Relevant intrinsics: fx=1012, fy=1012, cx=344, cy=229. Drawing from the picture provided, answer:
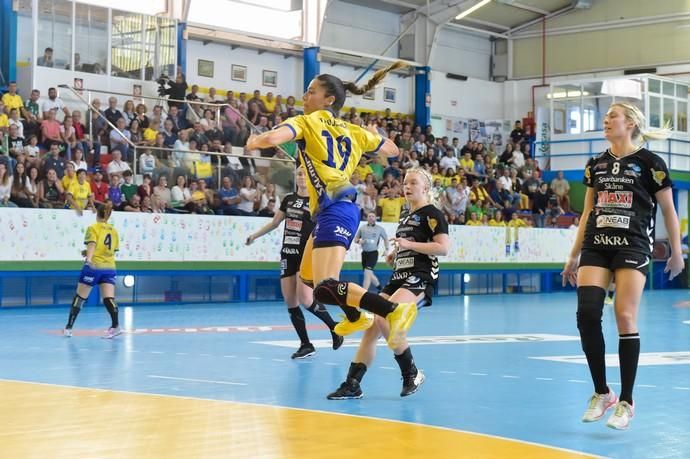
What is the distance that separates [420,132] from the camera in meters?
34.7

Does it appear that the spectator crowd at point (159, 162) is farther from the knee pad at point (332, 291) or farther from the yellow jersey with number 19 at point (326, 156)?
the knee pad at point (332, 291)

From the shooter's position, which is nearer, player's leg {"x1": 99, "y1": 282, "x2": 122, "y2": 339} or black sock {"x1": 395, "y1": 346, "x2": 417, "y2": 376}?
black sock {"x1": 395, "y1": 346, "x2": 417, "y2": 376}

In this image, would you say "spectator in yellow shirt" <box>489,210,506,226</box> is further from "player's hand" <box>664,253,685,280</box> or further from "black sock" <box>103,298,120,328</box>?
"player's hand" <box>664,253,685,280</box>

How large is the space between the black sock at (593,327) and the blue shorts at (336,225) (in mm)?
1869

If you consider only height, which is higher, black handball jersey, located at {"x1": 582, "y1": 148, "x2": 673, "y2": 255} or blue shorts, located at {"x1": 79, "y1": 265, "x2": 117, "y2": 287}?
black handball jersey, located at {"x1": 582, "y1": 148, "x2": 673, "y2": 255}

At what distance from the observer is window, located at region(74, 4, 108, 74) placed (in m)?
26.4

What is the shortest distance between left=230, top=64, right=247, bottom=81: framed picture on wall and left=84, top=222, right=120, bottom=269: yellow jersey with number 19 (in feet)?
65.4

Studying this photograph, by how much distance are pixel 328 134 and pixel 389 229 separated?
17.7m

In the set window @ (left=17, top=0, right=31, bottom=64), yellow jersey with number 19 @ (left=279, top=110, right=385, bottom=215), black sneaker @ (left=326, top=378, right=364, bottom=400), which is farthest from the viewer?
window @ (left=17, top=0, right=31, bottom=64)

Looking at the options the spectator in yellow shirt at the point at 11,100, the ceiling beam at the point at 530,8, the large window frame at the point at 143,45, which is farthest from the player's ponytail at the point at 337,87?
the ceiling beam at the point at 530,8

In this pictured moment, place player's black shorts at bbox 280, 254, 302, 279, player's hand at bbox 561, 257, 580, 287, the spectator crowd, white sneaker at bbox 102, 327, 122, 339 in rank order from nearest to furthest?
player's hand at bbox 561, 257, 580, 287 < player's black shorts at bbox 280, 254, 302, 279 < white sneaker at bbox 102, 327, 122, 339 < the spectator crowd

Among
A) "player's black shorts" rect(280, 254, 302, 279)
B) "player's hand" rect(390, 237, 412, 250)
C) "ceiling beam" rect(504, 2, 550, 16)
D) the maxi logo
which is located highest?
"ceiling beam" rect(504, 2, 550, 16)

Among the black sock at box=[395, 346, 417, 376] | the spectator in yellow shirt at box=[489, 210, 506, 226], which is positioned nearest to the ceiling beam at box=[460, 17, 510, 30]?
the spectator in yellow shirt at box=[489, 210, 506, 226]

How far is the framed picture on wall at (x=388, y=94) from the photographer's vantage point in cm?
3869
